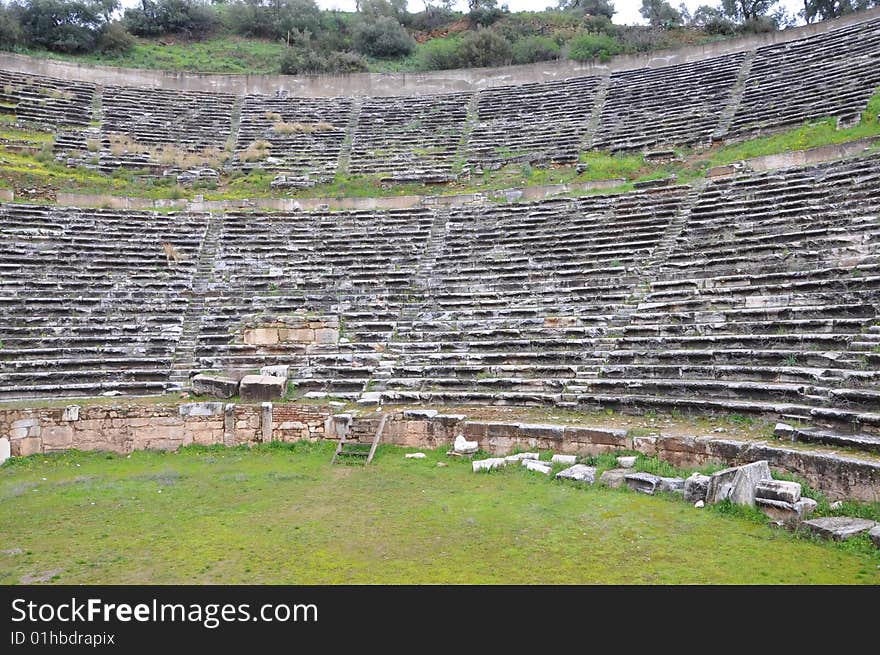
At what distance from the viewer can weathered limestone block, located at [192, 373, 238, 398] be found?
12.3 metres

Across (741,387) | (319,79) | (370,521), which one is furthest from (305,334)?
(319,79)

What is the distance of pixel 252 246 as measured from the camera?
1728cm

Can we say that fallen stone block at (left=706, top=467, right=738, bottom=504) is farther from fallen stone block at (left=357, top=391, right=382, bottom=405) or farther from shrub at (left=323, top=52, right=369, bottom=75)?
shrub at (left=323, top=52, right=369, bottom=75)

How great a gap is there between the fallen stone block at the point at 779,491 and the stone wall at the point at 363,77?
22.2 m

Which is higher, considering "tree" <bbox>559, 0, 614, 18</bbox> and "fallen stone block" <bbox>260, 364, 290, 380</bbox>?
"tree" <bbox>559, 0, 614, 18</bbox>

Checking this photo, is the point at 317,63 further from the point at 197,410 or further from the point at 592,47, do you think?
the point at 197,410

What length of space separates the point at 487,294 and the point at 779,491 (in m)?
8.45

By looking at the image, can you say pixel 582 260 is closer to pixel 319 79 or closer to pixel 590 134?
pixel 590 134

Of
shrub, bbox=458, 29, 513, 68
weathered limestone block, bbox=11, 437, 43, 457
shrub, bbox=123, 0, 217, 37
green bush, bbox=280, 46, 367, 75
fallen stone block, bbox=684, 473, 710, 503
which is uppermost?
shrub, bbox=123, 0, 217, 37

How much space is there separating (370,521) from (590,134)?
1782cm

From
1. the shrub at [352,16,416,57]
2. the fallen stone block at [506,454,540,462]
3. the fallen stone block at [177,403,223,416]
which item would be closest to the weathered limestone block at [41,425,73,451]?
the fallen stone block at [177,403,223,416]

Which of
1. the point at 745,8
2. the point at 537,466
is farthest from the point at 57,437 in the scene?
the point at 745,8

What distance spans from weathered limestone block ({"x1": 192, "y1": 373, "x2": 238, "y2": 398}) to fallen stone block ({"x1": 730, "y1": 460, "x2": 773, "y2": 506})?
28.8 ft
